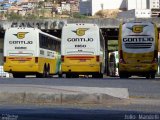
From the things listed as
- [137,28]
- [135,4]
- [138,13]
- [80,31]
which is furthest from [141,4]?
[137,28]

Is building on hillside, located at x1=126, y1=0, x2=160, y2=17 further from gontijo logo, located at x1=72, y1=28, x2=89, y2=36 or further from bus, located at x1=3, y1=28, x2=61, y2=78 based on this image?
gontijo logo, located at x1=72, y1=28, x2=89, y2=36

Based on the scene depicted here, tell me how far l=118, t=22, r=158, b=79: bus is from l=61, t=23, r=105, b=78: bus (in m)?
1.56

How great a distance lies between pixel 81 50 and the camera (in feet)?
97.9

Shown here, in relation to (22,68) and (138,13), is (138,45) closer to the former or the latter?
(22,68)

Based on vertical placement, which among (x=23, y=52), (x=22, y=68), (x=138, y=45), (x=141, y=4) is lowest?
Answer: (x=141, y=4)

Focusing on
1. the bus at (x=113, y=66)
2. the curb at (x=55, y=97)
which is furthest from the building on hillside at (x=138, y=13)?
the curb at (x=55, y=97)

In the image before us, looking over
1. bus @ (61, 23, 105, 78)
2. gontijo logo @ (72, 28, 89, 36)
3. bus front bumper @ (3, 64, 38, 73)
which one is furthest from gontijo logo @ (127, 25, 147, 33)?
bus front bumper @ (3, 64, 38, 73)

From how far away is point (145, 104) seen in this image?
14227 millimetres

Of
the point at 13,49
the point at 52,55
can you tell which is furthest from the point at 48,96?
the point at 52,55

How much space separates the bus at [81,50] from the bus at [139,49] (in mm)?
1559

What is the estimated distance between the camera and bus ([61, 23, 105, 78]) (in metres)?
29.8

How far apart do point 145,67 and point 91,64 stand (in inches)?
127

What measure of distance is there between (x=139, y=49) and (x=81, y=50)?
3464 millimetres

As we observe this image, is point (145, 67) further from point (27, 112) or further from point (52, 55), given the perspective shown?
point (27, 112)
